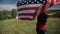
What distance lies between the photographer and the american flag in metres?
2.32

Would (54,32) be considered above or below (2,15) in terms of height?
below

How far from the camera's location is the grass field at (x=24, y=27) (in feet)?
7.72

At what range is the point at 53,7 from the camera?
2352 millimetres

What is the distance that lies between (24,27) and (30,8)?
17 cm

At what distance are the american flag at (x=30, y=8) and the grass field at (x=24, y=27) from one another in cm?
5

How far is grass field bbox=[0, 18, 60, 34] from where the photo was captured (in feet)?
7.72

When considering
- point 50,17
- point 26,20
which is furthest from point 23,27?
point 50,17

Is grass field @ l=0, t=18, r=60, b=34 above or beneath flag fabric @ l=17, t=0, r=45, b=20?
beneath

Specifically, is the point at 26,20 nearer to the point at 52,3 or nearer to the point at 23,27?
the point at 23,27

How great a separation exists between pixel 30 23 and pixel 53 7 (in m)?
0.24

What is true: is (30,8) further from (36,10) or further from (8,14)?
(8,14)

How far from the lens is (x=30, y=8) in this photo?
233 centimetres

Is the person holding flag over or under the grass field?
over

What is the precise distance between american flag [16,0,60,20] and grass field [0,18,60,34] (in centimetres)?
5
